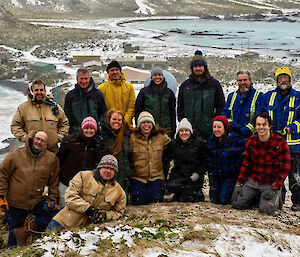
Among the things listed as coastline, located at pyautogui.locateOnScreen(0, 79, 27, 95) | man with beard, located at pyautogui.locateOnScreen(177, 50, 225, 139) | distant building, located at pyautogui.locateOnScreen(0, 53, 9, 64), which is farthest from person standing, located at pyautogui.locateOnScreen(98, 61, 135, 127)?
distant building, located at pyautogui.locateOnScreen(0, 53, 9, 64)

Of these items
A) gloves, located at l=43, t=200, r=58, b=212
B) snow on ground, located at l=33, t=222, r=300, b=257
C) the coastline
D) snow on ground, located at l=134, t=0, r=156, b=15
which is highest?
snow on ground, located at l=134, t=0, r=156, b=15

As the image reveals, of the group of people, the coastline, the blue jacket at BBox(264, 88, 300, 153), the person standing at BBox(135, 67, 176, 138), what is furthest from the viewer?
the coastline

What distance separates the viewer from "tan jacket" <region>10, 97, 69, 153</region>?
16.6 ft

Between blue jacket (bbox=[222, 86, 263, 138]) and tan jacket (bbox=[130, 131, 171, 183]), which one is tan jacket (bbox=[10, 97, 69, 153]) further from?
blue jacket (bbox=[222, 86, 263, 138])

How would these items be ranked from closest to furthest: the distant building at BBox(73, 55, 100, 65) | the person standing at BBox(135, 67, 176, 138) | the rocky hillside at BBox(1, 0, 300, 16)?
the person standing at BBox(135, 67, 176, 138)
the distant building at BBox(73, 55, 100, 65)
the rocky hillside at BBox(1, 0, 300, 16)

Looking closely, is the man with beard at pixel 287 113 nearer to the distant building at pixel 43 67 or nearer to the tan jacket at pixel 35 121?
the tan jacket at pixel 35 121

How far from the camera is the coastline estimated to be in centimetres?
2959

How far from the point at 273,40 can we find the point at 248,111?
204 ft

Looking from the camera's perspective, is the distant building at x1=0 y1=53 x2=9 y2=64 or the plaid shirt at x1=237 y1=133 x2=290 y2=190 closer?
the plaid shirt at x1=237 y1=133 x2=290 y2=190

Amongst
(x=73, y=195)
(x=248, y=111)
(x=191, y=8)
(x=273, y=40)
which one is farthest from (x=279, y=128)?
(x=191, y=8)

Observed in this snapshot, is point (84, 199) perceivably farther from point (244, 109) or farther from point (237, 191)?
point (244, 109)

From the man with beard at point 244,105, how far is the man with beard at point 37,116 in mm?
2780

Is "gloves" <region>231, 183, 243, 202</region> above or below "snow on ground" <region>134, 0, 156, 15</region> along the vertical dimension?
below

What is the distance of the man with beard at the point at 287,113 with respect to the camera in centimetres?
471
